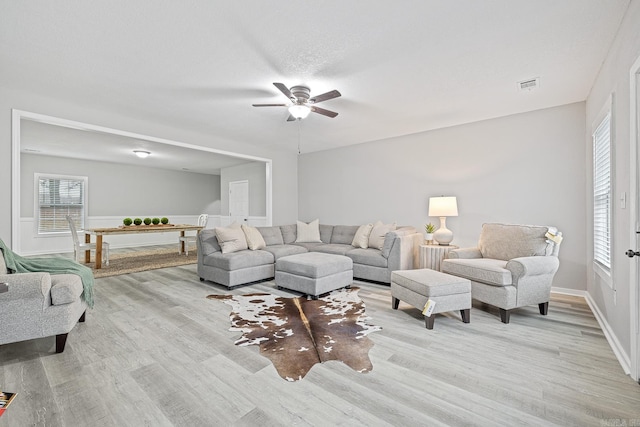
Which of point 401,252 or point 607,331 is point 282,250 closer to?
point 401,252

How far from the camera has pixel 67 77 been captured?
10.4 feet

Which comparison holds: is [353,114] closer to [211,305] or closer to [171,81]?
[171,81]

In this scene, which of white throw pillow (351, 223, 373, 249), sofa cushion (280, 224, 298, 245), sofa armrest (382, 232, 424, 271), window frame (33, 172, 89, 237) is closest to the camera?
sofa armrest (382, 232, 424, 271)

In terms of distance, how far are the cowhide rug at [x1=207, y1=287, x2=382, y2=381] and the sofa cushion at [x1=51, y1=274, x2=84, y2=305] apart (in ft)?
4.20

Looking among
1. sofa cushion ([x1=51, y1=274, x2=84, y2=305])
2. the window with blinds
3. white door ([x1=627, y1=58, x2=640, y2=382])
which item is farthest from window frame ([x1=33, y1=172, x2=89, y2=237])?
white door ([x1=627, y1=58, x2=640, y2=382])

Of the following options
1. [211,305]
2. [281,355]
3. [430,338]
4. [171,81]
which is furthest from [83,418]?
[171,81]

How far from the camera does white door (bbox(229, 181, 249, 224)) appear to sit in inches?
323

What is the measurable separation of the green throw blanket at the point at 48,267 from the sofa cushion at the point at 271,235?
2.76m

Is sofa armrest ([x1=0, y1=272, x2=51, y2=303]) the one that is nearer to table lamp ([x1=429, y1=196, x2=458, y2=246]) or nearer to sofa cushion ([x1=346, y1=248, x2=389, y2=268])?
sofa cushion ([x1=346, y1=248, x2=389, y2=268])

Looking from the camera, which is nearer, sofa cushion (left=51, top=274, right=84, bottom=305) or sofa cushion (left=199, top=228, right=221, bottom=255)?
sofa cushion (left=51, top=274, right=84, bottom=305)

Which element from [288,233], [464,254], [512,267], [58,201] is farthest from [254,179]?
[512,267]

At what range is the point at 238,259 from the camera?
4.18 metres

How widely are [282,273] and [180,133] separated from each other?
316cm

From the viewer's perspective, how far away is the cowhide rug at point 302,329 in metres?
2.18
